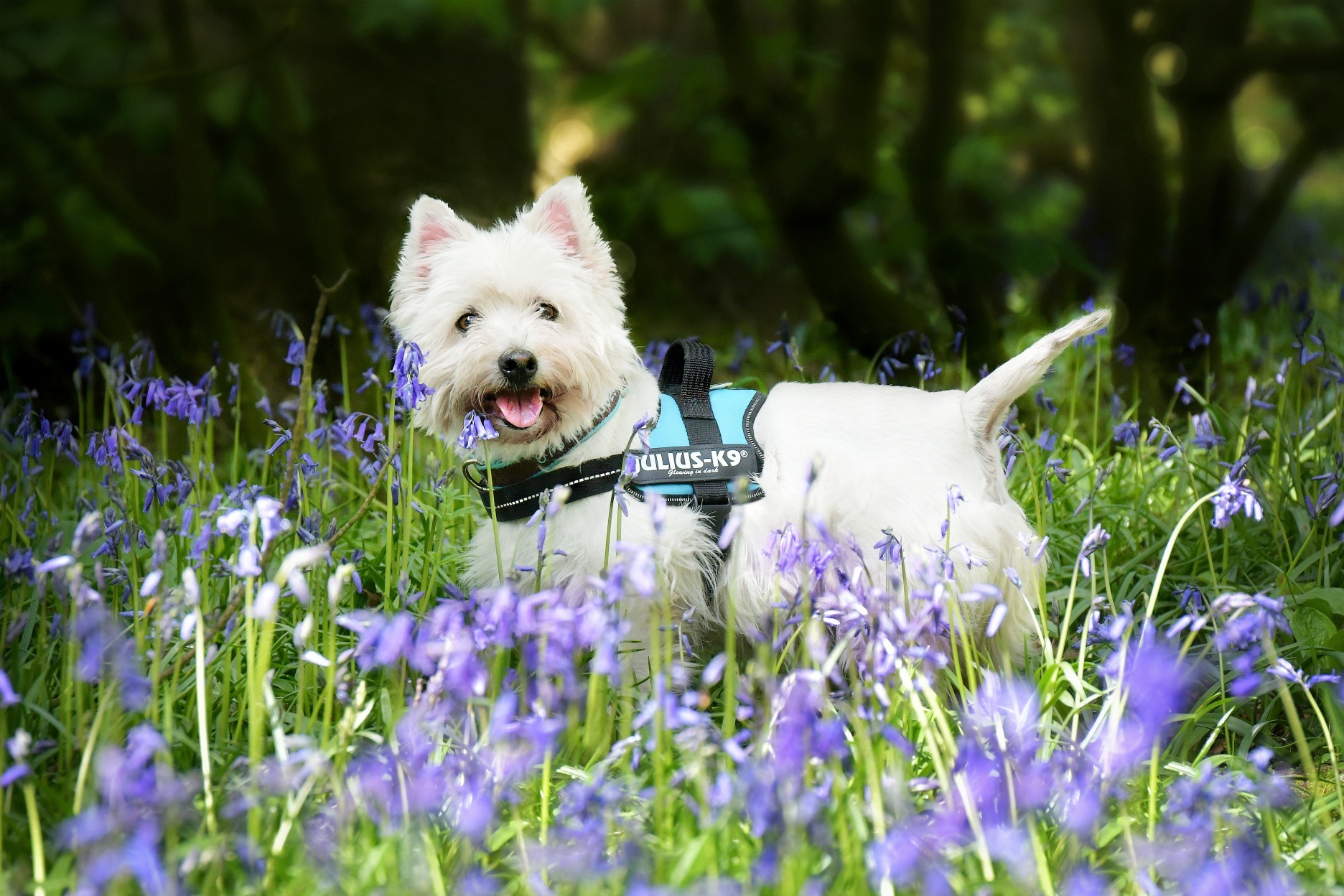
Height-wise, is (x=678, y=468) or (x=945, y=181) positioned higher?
(x=945, y=181)

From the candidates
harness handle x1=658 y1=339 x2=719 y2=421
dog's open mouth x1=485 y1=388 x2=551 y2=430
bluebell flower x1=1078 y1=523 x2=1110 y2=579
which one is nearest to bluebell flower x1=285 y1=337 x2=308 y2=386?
dog's open mouth x1=485 y1=388 x2=551 y2=430

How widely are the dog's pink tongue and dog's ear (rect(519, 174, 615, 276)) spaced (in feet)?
1.60

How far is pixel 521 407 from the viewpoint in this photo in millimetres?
2898

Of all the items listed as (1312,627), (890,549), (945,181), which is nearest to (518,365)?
(890,549)

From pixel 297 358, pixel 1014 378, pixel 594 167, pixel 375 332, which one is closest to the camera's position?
pixel 1014 378

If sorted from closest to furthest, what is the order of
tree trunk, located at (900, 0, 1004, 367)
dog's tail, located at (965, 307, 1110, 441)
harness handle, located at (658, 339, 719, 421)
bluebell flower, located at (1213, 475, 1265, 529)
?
bluebell flower, located at (1213, 475, 1265, 529) → dog's tail, located at (965, 307, 1110, 441) → harness handle, located at (658, 339, 719, 421) → tree trunk, located at (900, 0, 1004, 367)

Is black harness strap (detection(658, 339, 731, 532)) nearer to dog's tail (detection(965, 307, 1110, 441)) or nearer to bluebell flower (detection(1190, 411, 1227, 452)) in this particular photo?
dog's tail (detection(965, 307, 1110, 441))

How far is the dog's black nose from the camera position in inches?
112

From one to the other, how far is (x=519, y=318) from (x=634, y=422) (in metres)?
0.41

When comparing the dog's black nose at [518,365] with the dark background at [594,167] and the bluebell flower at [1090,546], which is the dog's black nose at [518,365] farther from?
the dark background at [594,167]

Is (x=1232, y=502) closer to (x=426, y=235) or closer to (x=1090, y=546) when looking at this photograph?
(x=1090, y=546)

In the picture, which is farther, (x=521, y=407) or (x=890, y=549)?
(x=521, y=407)

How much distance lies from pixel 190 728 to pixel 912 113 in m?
5.80

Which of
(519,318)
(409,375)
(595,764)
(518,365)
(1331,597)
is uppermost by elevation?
(519,318)
